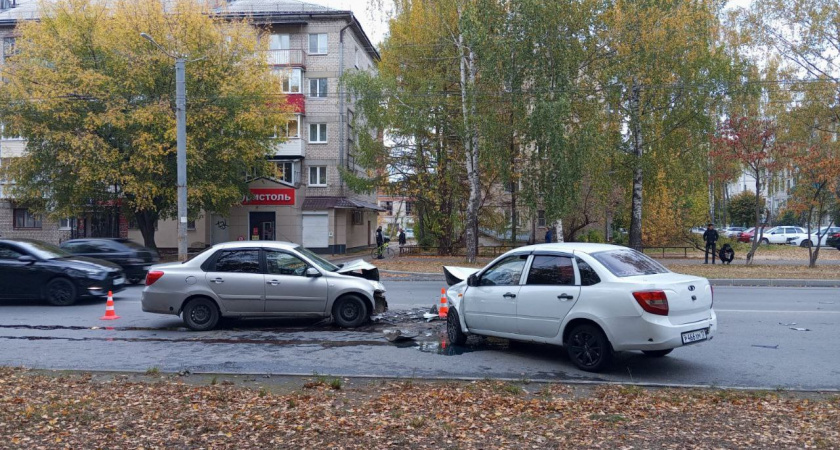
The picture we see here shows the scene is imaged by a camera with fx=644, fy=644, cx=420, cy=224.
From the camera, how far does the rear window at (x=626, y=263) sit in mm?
7884

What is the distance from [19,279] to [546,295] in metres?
12.0

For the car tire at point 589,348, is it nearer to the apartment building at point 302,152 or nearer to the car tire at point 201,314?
the car tire at point 201,314

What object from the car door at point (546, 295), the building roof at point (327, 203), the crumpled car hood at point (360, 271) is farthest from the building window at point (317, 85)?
the car door at point (546, 295)

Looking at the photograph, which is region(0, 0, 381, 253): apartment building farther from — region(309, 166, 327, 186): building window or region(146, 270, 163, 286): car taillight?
region(146, 270, 163, 286): car taillight

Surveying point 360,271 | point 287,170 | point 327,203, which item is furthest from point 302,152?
point 360,271

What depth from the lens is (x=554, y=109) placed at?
23.8m

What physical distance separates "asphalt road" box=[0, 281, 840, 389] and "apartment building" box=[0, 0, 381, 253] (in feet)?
81.5

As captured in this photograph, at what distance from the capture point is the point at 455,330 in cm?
962

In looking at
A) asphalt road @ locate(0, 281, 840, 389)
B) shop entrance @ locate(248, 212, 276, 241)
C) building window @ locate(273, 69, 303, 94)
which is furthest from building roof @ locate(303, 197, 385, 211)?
asphalt road @ locate(0, 281, 840, 389)

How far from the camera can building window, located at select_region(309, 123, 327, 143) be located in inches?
1540

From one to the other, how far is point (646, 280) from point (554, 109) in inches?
671

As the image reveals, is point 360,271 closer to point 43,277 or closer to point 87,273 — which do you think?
point 87,273

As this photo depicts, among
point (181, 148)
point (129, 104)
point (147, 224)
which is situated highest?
point (129, 104)

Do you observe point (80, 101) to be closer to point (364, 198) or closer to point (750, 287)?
point (364, 198)
